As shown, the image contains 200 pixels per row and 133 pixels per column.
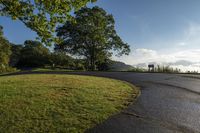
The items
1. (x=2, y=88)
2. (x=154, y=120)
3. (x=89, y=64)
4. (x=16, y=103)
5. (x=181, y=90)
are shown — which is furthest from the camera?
(x=89, y=64)

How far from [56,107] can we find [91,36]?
26588 millimetres

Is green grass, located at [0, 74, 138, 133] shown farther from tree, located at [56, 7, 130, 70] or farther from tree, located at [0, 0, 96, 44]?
tree, located at [56, 7, 130, 70]

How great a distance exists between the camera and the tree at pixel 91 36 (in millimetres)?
32625

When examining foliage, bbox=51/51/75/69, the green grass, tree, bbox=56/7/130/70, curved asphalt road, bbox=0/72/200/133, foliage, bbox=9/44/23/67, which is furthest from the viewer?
foliage, bbox=9/44/23/67

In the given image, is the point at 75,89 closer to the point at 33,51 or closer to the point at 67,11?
the point at 67,11

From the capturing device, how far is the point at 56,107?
6.45 m

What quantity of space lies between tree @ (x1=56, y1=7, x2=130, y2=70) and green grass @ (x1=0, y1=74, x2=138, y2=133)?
78.2ft

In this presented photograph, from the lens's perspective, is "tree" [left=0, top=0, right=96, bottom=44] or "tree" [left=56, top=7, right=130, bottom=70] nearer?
"tree" [left=0, top=0, right=96, bottom=44]

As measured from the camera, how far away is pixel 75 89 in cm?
884

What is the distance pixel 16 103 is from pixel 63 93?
6.03 feet

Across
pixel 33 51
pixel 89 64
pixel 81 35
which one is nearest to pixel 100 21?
pixel 81 35

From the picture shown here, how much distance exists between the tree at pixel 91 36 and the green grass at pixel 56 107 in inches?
938

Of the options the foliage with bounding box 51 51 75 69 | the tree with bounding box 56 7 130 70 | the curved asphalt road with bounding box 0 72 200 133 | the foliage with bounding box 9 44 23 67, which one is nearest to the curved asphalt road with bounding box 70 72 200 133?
the curved asphalt road with bounding box 0 72 200 133

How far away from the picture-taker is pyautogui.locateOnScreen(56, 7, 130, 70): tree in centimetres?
3262
